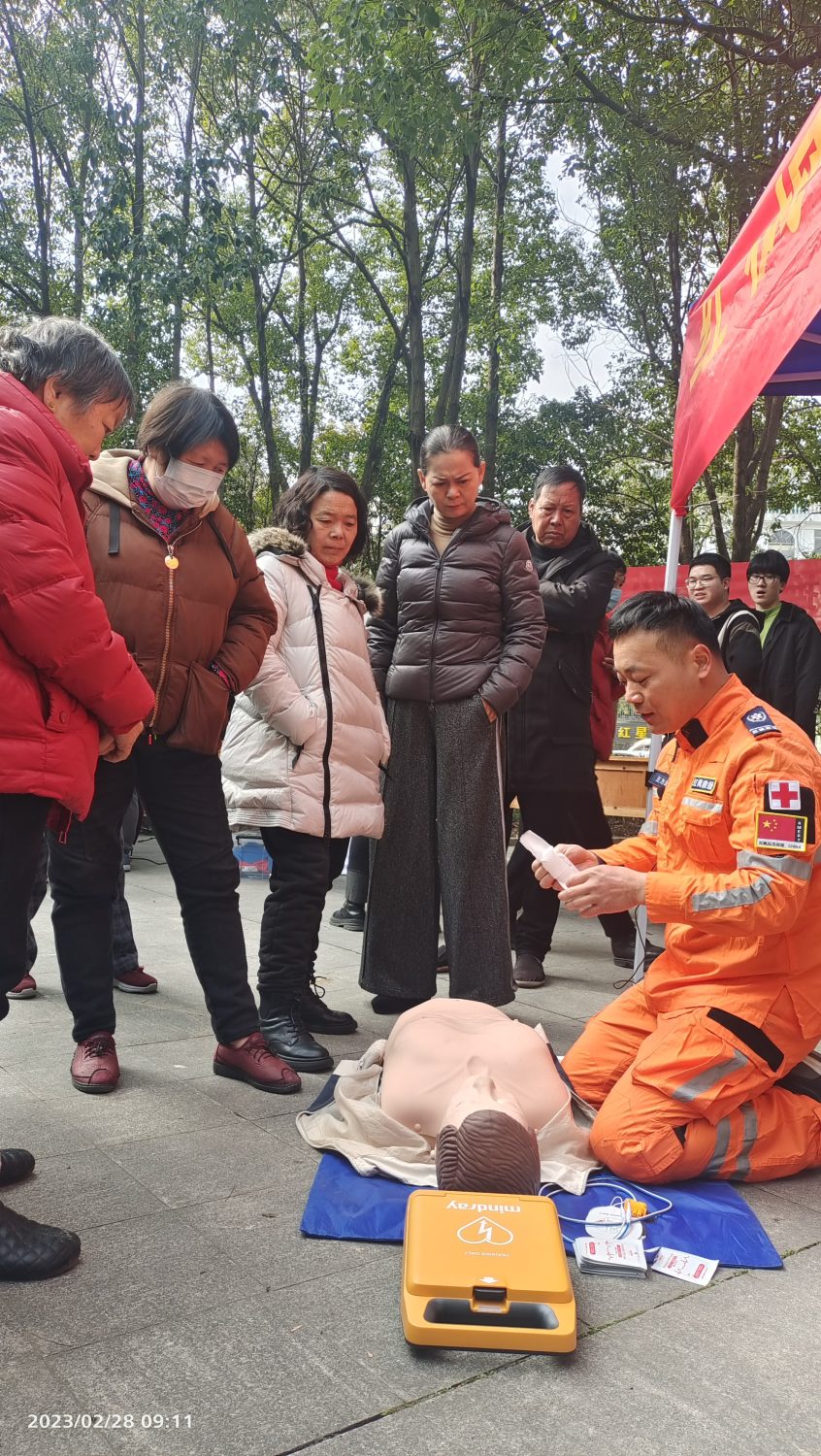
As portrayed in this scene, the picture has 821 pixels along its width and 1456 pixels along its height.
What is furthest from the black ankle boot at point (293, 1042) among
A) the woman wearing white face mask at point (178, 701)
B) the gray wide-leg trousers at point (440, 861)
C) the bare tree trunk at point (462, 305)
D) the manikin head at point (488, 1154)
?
the bare tree trunk at point (462, 305)

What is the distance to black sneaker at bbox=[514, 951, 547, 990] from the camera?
454 cm

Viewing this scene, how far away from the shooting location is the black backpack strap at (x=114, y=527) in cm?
291

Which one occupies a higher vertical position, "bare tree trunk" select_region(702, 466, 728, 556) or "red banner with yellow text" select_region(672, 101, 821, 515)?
"bare tree trunk" select_region(702, 466, 728, 556)

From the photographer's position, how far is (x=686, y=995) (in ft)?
9.10

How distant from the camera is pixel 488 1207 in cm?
206

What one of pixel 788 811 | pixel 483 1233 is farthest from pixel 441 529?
pixel 483 1233

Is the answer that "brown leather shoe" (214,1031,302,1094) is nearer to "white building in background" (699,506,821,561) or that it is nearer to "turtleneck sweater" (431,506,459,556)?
"turtleneck sweater" (431,506,459,556)

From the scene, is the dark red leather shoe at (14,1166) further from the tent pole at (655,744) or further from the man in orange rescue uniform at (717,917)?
the tent pole at (655,744)

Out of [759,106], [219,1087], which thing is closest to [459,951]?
[219,1087]

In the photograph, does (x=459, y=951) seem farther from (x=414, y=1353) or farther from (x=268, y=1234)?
(x=414, y=1353)

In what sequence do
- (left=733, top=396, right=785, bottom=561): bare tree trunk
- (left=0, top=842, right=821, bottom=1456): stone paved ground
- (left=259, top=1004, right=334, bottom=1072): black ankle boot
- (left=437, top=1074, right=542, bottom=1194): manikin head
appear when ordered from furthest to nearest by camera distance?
(left=733, top=396, right=785, bottom=561): bare tree trunk → (left=259, top=1004, right=334, bottom=1072): black ankle boot → (left=437, top=1074, right=542, bottom=1194): manikin head → (left=0, top=842, right=821, bottom=1456): stone paved ground

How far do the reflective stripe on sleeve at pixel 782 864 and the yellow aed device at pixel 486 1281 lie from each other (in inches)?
36.6

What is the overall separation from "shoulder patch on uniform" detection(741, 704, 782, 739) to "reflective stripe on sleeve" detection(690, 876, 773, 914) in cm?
38

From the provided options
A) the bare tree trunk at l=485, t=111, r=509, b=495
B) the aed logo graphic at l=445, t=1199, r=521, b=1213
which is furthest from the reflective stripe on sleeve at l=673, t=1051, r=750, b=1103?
the bare tree trunk at l=485, t=111, r=509, b=495
